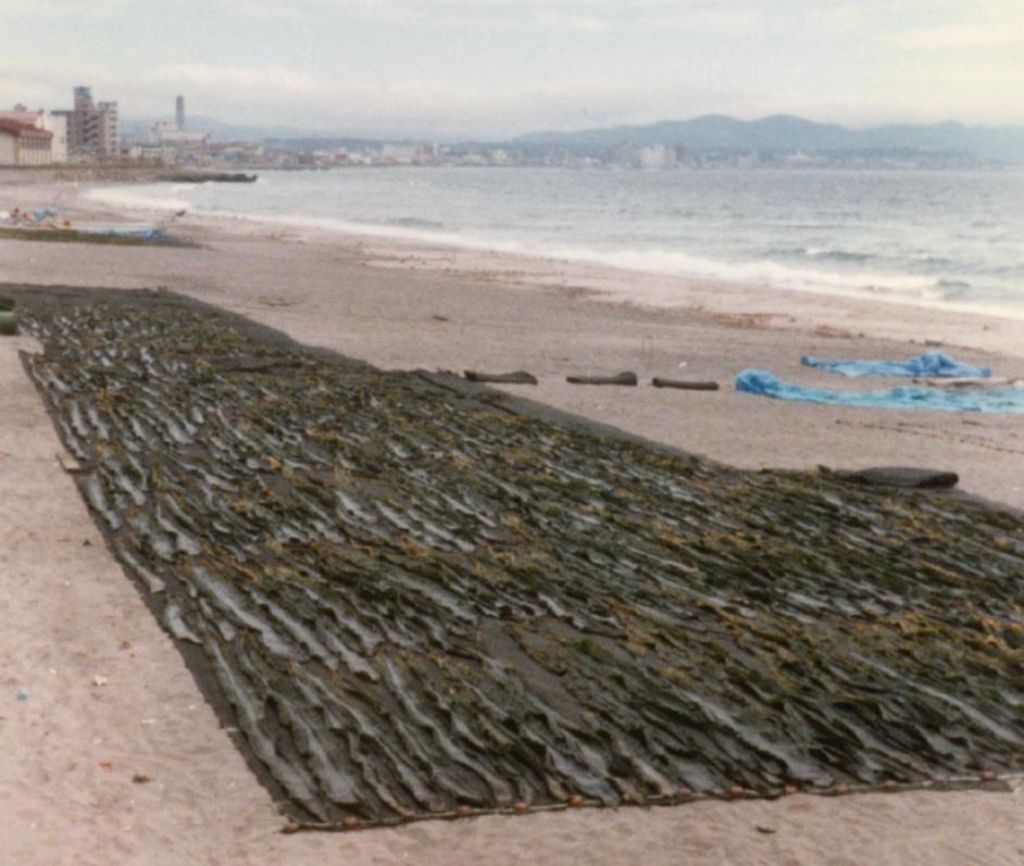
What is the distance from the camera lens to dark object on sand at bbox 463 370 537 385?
1805 centimetres

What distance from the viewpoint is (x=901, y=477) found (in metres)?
13.1

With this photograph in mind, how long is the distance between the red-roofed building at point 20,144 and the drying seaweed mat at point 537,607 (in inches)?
5531

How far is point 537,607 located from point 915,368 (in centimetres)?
1389

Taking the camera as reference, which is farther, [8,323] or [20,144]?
[20,144]

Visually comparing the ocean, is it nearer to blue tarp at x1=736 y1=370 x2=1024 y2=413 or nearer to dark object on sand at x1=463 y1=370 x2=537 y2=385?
blue tarp at x1=736 y1=370 x2=1024 y2=413

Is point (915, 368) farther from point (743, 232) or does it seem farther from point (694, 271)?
point (743, 232)

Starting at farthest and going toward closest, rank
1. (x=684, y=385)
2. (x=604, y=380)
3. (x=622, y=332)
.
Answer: (x=622, y=332) → (x=684, y=385) → (x=604, y=380)

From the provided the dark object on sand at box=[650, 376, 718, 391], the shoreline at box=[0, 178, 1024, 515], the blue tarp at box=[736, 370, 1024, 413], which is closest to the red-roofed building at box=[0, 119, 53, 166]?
the shoreline at box=[0, 178, 1024, 515]

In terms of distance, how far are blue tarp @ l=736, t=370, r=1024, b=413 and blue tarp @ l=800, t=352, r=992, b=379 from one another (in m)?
1.76

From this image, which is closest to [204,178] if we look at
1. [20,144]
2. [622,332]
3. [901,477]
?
[20,144]

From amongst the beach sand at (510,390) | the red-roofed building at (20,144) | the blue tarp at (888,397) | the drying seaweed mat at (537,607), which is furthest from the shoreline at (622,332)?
the red-roofed building at (20,144)

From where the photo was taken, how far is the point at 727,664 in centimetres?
817

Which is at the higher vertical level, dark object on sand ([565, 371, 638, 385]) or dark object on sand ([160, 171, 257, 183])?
dark object on sand ([160, 171, 257, 183])

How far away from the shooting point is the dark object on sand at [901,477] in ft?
42.8
